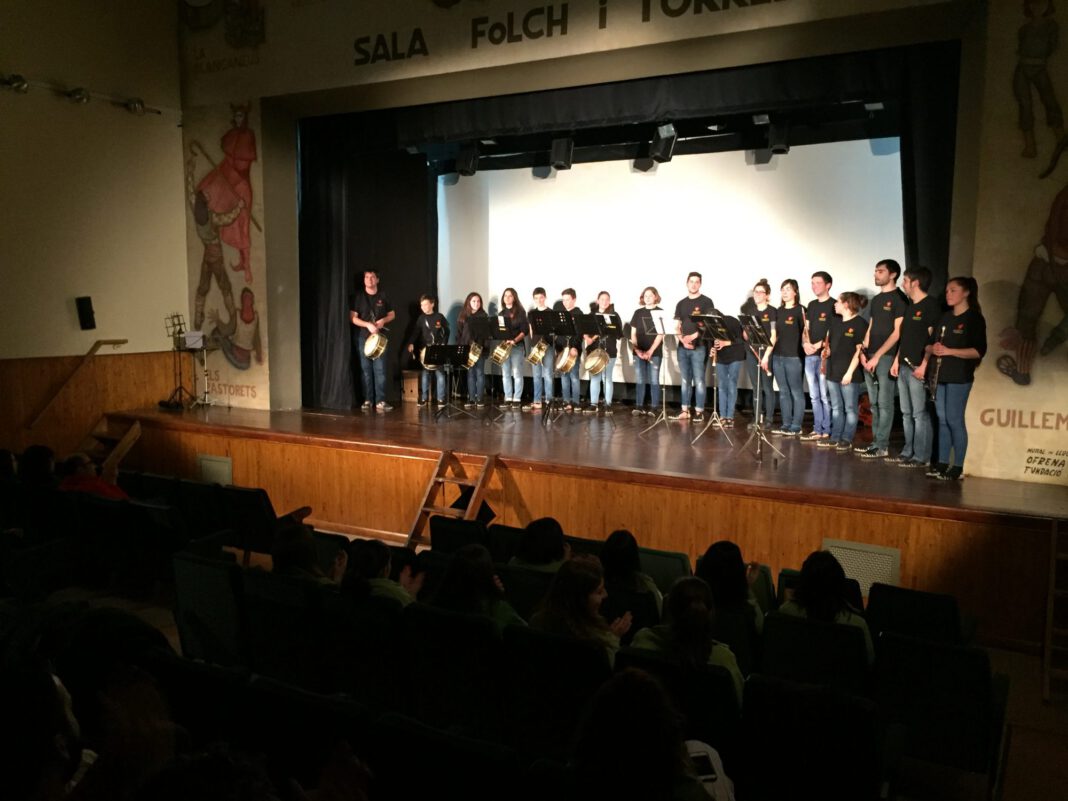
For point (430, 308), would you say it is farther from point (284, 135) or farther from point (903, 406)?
point (903, 406)

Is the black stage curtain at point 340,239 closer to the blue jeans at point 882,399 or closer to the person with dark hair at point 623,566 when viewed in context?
the blue jeans at point 882,399

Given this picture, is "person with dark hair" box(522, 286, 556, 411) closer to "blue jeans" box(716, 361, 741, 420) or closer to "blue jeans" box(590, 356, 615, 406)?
"blue jeans" box(590, 356, 615, 406)

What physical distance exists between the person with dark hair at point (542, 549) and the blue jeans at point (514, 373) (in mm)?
6464

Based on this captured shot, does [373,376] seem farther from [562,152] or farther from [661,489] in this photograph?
[661,489]

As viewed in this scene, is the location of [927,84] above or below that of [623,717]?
above

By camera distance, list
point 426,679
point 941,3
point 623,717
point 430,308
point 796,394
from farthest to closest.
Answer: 1. point 430,308
2. point 796,394
3. point 941,3
4. point 426,679
5. point 623,717

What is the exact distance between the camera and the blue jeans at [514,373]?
1032 centimetres

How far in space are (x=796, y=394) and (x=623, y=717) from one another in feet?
22.9

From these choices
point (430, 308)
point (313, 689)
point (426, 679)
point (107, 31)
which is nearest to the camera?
point (426, 679)

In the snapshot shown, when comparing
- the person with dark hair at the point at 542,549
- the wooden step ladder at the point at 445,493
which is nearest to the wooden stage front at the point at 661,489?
the wooden step ladder at the point at 445,493

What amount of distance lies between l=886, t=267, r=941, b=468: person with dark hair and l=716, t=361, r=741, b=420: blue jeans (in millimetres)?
2261

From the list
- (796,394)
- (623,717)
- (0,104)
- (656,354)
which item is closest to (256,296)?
(0,104)

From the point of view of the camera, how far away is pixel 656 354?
990cm

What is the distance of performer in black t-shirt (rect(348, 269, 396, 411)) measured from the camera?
10164 millimetres
